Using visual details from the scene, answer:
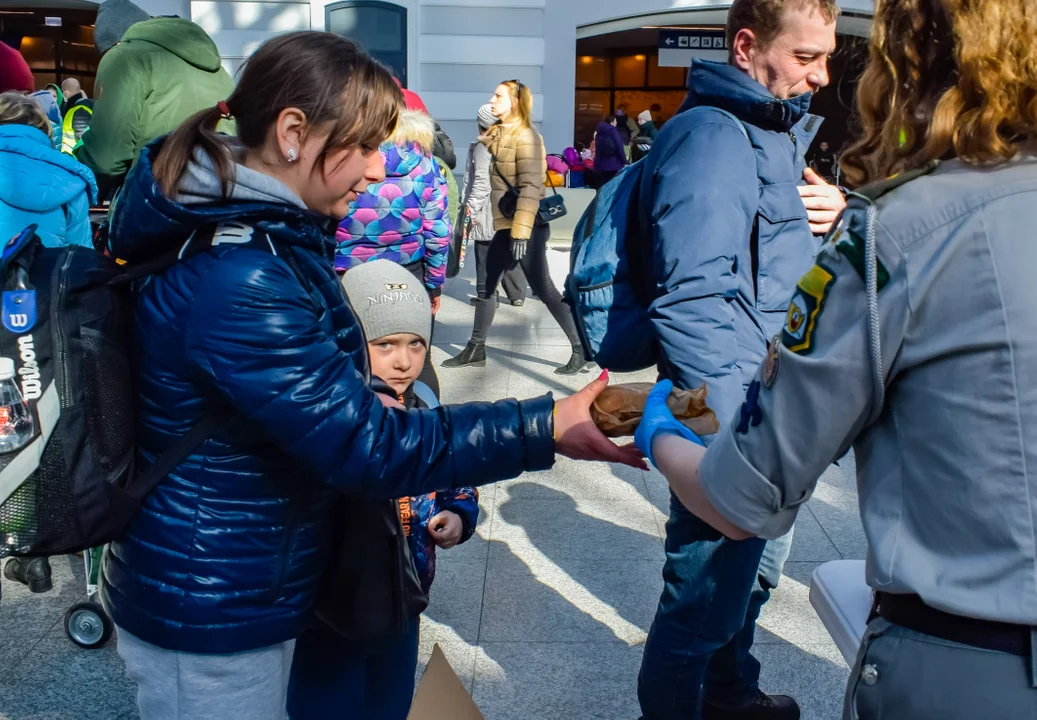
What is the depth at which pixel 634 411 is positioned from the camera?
1945 millimetres

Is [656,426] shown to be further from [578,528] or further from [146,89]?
[146,89]

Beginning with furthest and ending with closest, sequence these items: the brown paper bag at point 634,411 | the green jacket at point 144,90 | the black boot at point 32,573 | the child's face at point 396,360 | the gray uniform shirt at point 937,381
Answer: the green jacket at point 144,90, the black boot at point 32,573, the child's face at point 396,360, the brown paper bag at point 634,411, the gray uniform shirt at point 937,381

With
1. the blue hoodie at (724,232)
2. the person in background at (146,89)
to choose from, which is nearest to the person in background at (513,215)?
the person in background at (146,89)

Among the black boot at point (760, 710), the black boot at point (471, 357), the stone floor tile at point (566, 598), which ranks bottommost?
the black boot at point (471, 357)

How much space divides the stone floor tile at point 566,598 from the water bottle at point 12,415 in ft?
7.39

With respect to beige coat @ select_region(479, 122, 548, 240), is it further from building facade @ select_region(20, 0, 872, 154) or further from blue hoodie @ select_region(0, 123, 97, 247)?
building facade @ select_region(20, 0, 872, 154)

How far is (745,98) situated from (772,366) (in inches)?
55.5

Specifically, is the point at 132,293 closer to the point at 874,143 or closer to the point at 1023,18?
the point at 874,143

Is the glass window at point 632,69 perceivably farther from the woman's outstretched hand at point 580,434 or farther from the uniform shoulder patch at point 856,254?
the uniform shoulder patch at point 856,254

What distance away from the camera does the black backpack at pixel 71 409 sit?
1.76 meters

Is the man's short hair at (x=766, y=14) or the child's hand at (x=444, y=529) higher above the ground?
the man's short hair at (x=766, y=14)

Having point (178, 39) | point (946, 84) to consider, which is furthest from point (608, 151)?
point (946, 84)

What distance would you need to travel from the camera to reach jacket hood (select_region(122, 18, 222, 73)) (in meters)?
4.26

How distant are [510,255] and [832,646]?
14.4 ft
